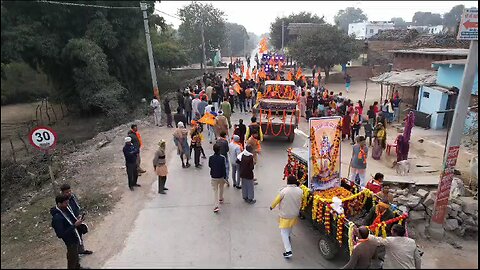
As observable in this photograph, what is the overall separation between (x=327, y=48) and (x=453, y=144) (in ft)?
90.6

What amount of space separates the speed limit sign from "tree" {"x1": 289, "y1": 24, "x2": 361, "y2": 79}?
2875 centimetres

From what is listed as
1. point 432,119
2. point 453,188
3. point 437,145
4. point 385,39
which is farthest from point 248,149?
point 385,39

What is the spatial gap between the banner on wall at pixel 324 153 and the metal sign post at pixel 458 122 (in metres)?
2.11

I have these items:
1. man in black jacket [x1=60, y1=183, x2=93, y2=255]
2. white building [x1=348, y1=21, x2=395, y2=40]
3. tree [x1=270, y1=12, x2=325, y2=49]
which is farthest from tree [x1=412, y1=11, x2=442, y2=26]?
man in black jacket [x1=60, y1=183, x2=93, y2=255]

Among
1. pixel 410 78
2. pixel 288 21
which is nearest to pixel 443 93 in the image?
pixel 410 78

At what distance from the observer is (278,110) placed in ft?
46.4

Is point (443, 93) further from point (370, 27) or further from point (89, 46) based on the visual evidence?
point (370, 27)

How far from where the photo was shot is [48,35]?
18.3 metres

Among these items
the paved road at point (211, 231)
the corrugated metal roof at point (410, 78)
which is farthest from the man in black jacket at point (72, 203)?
the corrugated metal roof at point (410, 78)

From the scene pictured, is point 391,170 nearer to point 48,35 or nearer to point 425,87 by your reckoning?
point 425,87

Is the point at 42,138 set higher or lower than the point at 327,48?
lower

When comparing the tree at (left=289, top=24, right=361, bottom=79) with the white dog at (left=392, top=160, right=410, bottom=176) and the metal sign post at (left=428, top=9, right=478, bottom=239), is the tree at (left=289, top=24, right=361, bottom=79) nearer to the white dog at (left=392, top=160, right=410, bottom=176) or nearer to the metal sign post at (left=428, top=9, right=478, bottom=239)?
the white dog at (left=392, top=160, right=410, bottom=176)

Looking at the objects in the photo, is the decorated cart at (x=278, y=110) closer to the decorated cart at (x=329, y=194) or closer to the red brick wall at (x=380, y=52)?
the decorated cart at (x=329, y=194)

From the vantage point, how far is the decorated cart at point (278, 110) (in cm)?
1345
